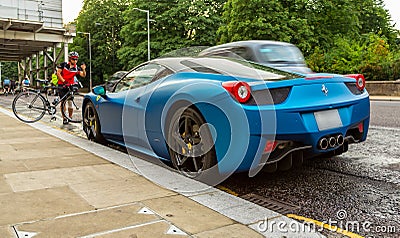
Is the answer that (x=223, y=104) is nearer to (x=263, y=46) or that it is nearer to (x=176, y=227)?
(x=176, y=227)

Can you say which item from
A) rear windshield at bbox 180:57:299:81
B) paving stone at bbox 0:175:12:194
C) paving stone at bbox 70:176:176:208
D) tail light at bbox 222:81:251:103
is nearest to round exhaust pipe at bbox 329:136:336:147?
rear windshield at bbox 180:57:299:81

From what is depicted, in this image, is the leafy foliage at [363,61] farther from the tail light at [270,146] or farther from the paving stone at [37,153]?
the tail light at [270,146]

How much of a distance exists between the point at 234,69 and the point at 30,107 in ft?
24.8

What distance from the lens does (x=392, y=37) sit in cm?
4784

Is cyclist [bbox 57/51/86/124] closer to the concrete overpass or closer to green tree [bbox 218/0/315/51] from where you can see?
green tree [bbox 218/0/315/51]

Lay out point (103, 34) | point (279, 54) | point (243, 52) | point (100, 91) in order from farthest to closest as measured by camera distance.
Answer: point (103, 34) < point (243, 52) < point (279, 54) < point (100, 91)

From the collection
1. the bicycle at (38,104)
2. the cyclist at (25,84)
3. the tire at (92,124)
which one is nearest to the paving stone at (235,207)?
the tire at (92,124)

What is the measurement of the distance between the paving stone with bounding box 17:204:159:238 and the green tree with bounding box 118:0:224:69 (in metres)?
41.9

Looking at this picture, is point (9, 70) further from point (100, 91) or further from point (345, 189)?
point (345, 189)

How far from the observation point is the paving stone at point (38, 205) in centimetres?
327

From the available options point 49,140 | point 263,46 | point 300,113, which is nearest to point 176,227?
point 300,113

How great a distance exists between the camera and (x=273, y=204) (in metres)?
3.75

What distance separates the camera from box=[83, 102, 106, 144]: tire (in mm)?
6719

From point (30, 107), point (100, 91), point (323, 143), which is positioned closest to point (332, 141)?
point (323, 143)
